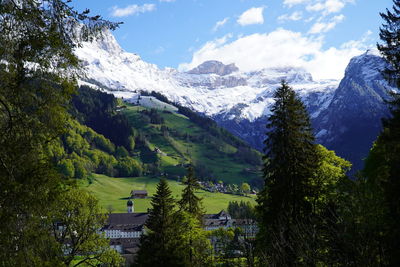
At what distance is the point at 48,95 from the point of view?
13805 millimetres

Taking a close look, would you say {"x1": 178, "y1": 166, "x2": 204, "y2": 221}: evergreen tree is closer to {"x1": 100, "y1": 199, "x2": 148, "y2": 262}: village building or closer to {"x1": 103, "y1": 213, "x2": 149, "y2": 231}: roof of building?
{"x1": 100, "y1": 199, "x2": 148, "y2": 262}: village building

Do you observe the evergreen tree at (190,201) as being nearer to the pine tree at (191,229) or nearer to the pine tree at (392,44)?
the pine tree at (191,229)

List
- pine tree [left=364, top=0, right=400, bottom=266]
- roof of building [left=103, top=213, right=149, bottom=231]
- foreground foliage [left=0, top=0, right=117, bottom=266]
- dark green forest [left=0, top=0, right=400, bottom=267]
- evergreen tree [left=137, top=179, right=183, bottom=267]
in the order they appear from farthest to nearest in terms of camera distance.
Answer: roof of building [left=103, top=213, right=149, bottom=231]
evergreen tree [left=137, top=179, right=183, bottom=267]
pine tree [left=364, top=0, right=400, bottom=266]
dark green forest [left=0, top=0, right=400, bottom=267]
foreground foliage [left=0, top=0, right=117, bottom=266]

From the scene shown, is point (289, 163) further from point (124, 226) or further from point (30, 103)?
point (124, 226)

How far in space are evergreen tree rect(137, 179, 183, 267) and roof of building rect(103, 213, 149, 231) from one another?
5273 inches

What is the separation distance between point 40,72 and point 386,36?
23080mm

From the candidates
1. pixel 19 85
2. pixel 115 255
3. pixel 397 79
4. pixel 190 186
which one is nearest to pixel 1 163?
pixel 19 85

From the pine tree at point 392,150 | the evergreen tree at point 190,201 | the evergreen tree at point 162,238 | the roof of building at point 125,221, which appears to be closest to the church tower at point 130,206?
the roof of building at point 125,221

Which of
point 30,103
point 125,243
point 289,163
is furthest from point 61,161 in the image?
point 125,243

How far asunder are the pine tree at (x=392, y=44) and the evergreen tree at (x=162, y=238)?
88.0 ft

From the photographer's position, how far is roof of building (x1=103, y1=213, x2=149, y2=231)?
176625 millimetres

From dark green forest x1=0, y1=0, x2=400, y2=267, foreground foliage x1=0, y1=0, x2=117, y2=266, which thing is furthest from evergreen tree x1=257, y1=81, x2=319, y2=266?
foreground foliage x1=0, y1=0, x2=117, y2=266

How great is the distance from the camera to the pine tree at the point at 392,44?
26.4 m

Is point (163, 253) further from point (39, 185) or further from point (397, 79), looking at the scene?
point (39, 185)
